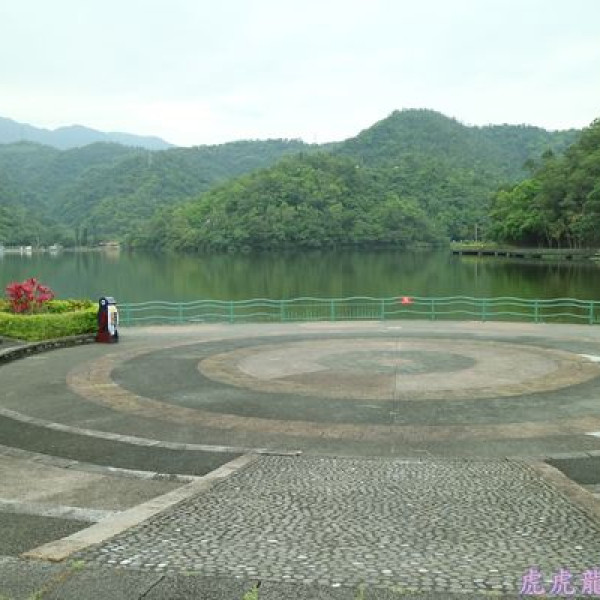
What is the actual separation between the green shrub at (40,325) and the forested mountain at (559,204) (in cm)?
9822

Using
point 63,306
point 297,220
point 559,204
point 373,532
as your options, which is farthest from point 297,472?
point 297,220

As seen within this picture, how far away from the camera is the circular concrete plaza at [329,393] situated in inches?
476

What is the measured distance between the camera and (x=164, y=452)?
11.2 meters

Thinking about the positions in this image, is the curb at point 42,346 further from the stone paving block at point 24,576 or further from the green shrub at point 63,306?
the stone paving block at point 24,576

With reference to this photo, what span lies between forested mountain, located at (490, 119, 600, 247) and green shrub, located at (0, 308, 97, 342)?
3867 inches

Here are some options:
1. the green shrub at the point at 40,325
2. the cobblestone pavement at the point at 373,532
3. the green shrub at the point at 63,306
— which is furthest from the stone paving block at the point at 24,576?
the green shrub at the point at 63,306

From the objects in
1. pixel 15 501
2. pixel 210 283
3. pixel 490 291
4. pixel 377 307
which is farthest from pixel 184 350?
pixel 210 283

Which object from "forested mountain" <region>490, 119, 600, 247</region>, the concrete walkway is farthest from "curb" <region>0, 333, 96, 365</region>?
"forested mountain" <region>490, 119, 600, 247</region>

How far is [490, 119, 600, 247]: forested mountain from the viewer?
11294 cm

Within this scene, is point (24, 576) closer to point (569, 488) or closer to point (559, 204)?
point (569, 488)

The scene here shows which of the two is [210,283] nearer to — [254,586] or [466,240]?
[254,586]

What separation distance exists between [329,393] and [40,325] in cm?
1256

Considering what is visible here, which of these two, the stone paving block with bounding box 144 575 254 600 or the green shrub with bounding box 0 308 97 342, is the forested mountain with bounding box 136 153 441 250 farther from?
the stone paving block with bounding box 144 575 254 600

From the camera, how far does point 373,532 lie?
6.96 meters
